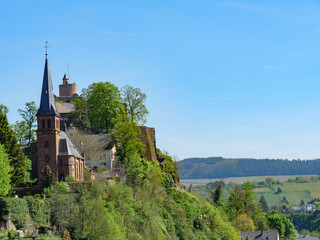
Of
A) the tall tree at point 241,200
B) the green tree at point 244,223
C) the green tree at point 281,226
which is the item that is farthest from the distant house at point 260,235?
the green tree at point 281,226

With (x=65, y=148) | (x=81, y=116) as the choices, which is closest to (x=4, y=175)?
(x=65, y=148)

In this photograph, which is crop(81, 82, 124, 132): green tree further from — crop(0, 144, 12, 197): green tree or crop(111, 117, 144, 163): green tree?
crop(0, 144, 12, 197): green tree

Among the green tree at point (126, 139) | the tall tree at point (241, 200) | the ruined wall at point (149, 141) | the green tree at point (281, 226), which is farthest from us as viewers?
the green tree at point (281, 226)

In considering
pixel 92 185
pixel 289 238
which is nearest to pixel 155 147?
pixel 92 185

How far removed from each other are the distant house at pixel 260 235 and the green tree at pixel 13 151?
49077 millimetres

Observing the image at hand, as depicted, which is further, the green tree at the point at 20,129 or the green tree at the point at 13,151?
the green tree at the point at 20,129

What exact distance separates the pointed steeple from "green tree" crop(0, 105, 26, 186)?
626cm

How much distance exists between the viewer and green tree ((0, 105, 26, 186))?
205ft

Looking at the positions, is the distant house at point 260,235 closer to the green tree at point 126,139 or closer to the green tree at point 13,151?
the green tree at point 126,139

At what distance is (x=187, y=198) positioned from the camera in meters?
84.5

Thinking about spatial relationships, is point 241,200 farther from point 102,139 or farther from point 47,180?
point 47,180

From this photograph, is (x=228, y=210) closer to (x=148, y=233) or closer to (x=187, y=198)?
(x=187, y=198)

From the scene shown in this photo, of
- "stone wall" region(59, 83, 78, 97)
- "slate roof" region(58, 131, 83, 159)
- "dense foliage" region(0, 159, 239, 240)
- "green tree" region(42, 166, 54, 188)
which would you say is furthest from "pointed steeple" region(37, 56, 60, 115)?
"stone wall" region(59, 83, 78, 97)

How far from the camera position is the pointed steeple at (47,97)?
68938 millimetres
